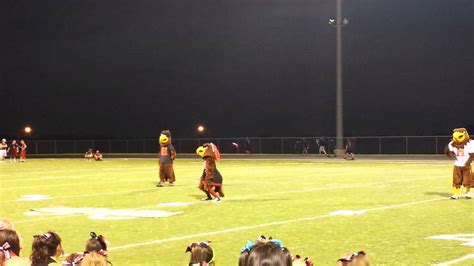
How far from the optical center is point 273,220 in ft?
43.2

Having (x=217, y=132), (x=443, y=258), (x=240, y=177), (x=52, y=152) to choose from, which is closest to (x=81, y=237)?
(x=443, y=258)

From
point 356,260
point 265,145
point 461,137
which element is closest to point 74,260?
point 356,260

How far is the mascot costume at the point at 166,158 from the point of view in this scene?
21656mm

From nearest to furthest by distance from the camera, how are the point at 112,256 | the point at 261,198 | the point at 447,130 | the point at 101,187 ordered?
the point at 112,256 < the point at 261,198 < the point at 101,187 < the point at 447,130

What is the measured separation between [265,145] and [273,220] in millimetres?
44241

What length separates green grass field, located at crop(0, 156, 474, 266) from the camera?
979cm

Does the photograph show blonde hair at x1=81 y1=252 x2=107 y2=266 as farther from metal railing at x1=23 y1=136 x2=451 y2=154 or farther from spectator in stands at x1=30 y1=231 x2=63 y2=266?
metal railing at x1=23 y1=136 x2=451 y2=154

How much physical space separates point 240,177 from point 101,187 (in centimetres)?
585

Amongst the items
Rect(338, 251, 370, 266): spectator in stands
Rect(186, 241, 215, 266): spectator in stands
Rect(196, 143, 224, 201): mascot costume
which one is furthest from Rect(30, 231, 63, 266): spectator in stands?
Rect(196, 143, 224, 201): mascot costume

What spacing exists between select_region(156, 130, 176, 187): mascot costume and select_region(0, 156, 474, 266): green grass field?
1.54 ft

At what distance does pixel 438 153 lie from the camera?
47.6 metres

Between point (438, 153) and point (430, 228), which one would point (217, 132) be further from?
point (430, 228)

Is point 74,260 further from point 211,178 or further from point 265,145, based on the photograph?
point 265,145

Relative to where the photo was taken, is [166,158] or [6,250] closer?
[6,250]
